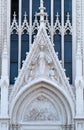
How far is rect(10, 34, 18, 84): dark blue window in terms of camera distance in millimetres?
18844

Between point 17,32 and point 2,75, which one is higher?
point 17,32

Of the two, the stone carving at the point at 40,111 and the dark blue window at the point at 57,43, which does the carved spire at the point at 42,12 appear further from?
the stone carving at the point at 40,111

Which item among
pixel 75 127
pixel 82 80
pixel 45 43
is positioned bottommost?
pixel 75 127

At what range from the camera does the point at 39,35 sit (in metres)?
18.6

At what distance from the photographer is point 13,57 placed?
1897cm

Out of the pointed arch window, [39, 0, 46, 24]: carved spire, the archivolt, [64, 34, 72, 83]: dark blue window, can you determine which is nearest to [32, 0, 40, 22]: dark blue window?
the pointed arch window

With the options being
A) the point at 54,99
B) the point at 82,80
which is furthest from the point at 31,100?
the point at 82,80

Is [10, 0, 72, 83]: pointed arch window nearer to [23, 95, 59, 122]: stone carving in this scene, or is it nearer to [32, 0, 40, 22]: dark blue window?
[32, 0, 40, 22]: dark blue window

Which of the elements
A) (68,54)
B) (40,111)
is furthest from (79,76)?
(40,111)

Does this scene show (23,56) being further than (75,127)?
Yes

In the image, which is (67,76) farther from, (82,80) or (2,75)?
(2,75)

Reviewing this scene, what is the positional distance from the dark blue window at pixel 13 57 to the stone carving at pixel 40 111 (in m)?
1.16

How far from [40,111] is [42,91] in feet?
2.31

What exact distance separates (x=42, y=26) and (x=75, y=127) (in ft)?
12.2
